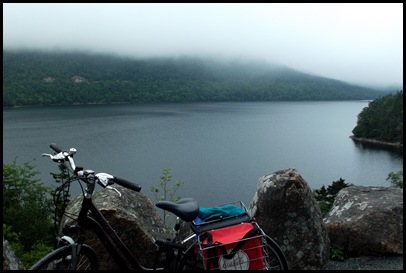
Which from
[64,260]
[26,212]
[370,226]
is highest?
[64,260]

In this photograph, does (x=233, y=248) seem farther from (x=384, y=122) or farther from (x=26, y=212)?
(x=384, y=122)

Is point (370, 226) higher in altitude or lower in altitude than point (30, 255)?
higher

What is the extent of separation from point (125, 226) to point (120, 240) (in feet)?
4.03

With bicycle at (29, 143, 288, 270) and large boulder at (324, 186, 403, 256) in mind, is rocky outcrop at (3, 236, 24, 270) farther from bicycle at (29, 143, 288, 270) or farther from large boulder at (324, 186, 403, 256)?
large boulder at (324, 186, 403, 256)

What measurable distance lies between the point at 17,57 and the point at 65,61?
2236 centimetres

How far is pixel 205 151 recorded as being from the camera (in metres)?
57.5

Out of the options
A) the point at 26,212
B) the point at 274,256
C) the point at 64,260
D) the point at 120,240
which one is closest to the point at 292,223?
the point at 274,256

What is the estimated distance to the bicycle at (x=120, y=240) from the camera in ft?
9.72

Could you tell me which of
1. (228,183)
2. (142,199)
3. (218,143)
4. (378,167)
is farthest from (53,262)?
(218,143)

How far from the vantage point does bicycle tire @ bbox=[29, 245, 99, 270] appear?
2801 millimetres

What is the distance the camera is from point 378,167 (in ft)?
170

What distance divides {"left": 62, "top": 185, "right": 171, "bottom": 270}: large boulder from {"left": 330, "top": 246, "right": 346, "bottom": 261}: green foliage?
92.3 inches

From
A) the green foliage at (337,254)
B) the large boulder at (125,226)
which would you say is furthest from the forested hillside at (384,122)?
the large boulder at (125,226)

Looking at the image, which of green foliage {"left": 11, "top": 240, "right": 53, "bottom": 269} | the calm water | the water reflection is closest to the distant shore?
the water reflection
